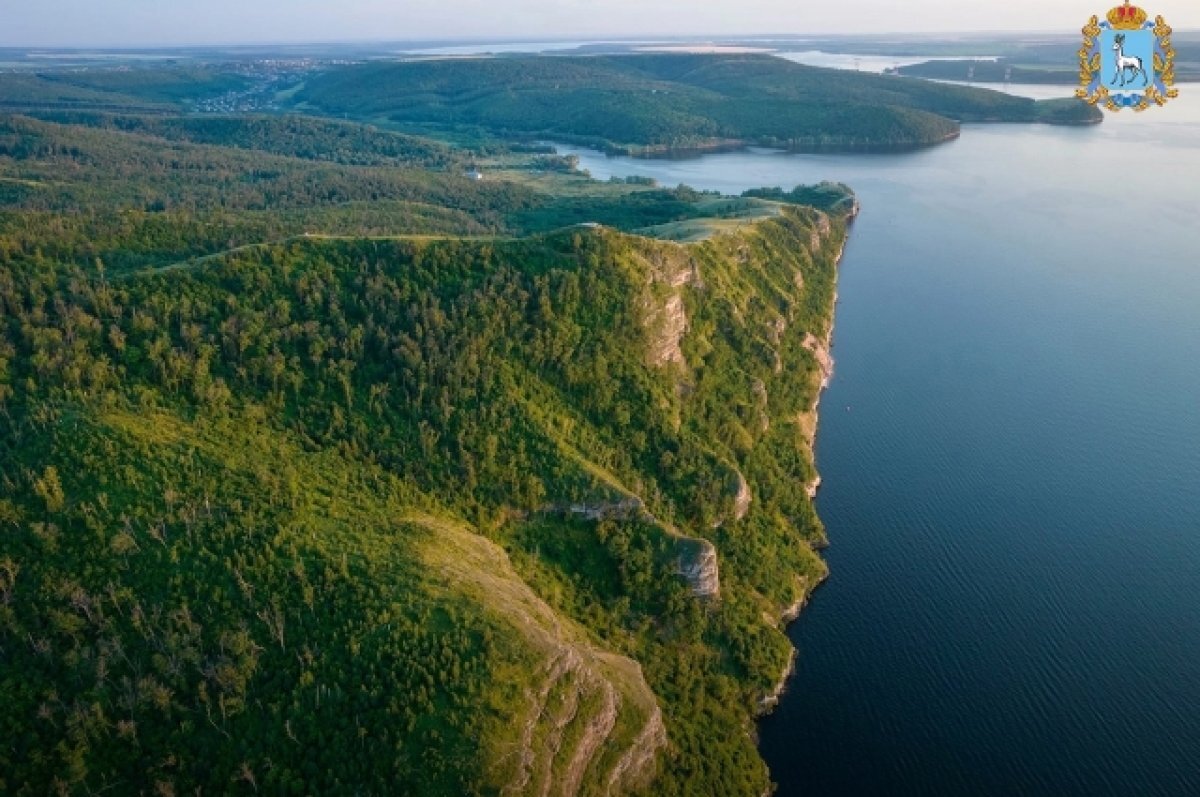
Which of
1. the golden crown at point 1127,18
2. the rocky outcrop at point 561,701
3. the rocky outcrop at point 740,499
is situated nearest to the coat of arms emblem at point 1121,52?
the golden crown at point 1127,18

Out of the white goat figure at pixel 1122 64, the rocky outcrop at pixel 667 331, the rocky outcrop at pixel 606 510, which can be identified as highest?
the white goat figure at pixel 1122 64

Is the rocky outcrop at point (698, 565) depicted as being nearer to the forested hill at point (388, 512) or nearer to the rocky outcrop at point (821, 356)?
the forested hill at point (388, 512)

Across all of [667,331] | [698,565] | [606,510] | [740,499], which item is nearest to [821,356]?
[667,331]

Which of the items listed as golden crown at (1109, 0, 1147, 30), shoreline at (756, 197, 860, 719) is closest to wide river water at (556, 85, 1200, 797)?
shoreline at (756, 197, 860, 719)

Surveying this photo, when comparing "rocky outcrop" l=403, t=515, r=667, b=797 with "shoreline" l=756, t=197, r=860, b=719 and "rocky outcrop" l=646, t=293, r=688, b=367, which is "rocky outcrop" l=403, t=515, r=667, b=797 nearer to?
"shoreline" l=756, t=197, r=860, b=719

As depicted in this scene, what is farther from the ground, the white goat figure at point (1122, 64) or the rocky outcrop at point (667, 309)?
the white goat figure at point (1122, 64)

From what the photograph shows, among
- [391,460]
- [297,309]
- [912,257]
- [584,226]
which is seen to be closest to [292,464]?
[391,460]

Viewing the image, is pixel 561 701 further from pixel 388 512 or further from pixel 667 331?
pixel 667 331
